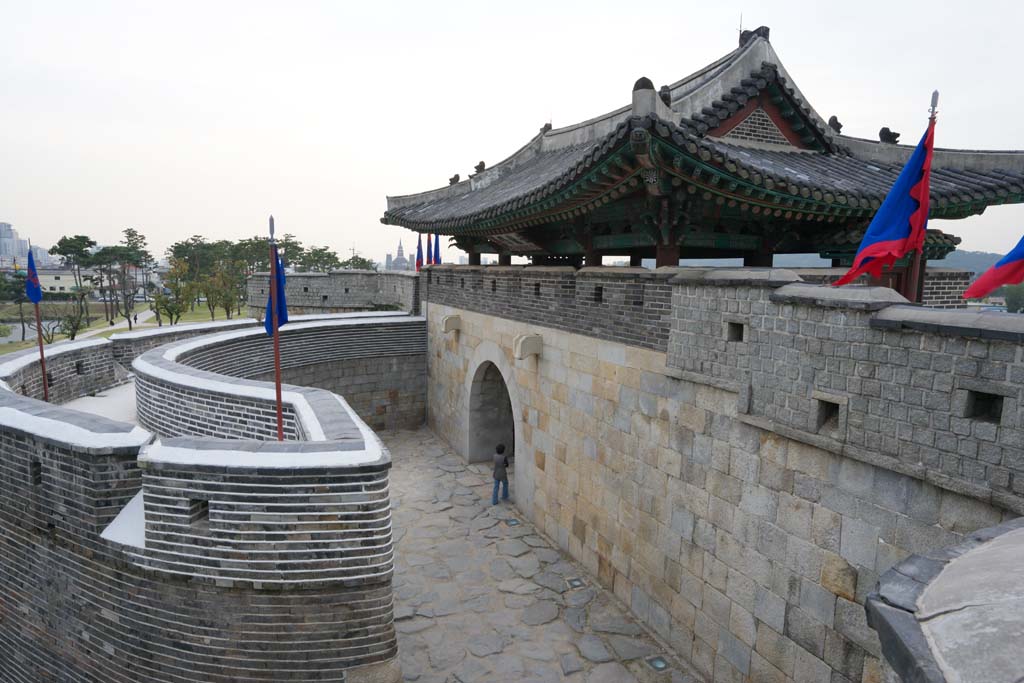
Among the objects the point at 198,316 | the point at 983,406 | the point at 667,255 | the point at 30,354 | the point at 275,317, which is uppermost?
the point at 667,255

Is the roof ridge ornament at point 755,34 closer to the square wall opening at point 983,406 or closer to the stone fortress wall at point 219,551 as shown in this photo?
the square wall opening at point 983,406

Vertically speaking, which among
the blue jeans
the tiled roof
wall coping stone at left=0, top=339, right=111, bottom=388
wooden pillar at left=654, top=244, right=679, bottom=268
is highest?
the tiled roof

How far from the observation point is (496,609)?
7.13m

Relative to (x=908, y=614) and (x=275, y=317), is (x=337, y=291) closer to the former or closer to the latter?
(x=275, y=317)

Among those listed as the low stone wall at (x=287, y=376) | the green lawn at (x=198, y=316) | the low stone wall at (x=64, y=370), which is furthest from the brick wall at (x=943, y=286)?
the green lawn at (x=198, y=316)

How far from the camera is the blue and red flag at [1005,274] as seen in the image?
381cm

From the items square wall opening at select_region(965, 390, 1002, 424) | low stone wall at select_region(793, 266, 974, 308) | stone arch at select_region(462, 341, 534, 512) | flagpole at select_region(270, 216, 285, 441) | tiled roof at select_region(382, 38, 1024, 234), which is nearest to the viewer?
square wall opening at select_region(965, 390, 1002, 424)

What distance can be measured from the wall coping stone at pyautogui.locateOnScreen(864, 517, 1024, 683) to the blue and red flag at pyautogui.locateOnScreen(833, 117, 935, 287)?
283 cm

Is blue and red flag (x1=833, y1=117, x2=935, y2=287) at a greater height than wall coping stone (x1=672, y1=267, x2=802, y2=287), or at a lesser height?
greater

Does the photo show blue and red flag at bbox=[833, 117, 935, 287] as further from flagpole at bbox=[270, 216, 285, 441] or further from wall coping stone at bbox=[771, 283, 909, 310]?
flagpole at bbox=[270, 216, 285, 441]

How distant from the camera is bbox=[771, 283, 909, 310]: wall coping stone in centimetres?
419


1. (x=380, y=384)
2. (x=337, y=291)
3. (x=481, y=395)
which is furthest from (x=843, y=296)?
(x=337, y=291)

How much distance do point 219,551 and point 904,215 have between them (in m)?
6.02

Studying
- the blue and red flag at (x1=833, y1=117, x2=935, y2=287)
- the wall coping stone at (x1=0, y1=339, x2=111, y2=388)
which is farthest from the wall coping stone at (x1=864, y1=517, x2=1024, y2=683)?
the wall coping stone at (x1=0, y1=339, x2=111, y2=388)
